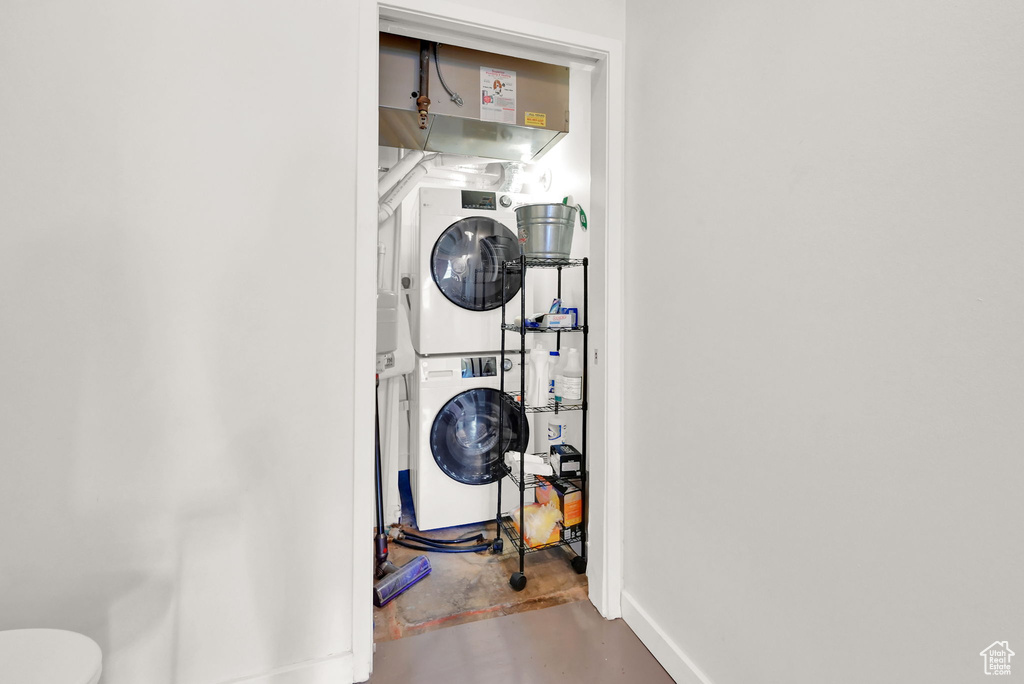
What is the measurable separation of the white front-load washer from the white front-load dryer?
122 millimetres

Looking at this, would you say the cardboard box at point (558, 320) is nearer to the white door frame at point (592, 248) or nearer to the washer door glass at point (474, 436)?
the white door frame at point (592, 248)

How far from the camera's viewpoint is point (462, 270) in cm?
247

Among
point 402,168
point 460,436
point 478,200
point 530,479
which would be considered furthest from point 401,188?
point 530,479

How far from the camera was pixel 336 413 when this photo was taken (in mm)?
1461

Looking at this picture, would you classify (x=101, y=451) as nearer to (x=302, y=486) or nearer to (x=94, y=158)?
(x=302, y=486)

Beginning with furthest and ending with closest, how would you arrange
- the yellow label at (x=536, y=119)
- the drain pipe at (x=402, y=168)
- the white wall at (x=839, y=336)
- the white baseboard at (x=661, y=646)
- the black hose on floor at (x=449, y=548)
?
the drain pipe at (x=402, y=168), the black hose on floor at (x=449, y=548), the yellow label at (x=536, y=119), the white baseboard at (x=661, y=646), the white wall at (x=839, y=336)

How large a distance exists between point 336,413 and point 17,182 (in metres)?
1.00

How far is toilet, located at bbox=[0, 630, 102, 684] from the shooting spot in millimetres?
884

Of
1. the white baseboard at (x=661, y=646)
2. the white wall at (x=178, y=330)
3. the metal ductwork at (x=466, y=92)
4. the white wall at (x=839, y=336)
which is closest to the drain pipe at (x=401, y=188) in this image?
the metal ductwork at (x=466, y=92)

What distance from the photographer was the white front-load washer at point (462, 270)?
2422mm

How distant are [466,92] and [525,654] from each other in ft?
7.07

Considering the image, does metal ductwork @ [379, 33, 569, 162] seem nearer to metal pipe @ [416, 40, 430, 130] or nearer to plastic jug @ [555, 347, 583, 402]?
metal pipe @ [416, 40, 430, 130]

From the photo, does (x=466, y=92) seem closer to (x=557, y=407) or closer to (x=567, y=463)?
(x=557, y=407)

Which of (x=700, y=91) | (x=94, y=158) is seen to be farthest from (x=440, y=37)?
(x=94, y=158)
